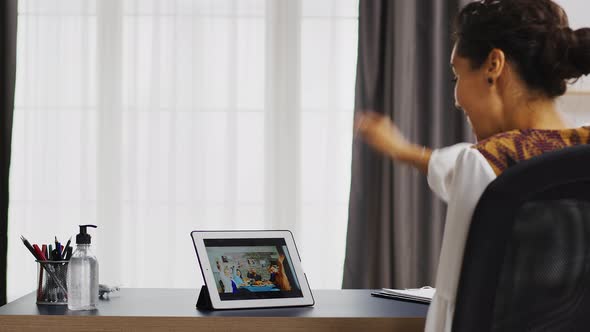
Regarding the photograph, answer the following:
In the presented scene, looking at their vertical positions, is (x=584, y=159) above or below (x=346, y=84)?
below

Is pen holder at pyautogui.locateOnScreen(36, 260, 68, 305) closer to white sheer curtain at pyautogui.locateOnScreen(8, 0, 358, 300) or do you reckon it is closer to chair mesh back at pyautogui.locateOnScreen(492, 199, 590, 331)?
chair mesh back at pyautogui.locateOnScreen(492, 199, 590, 331)

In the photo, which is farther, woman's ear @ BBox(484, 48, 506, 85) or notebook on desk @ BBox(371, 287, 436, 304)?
notebook on desk @ BBox(371, 287, 436, 304)

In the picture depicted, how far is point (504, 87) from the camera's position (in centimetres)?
94

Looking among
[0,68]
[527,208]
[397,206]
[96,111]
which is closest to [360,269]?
[397,206]

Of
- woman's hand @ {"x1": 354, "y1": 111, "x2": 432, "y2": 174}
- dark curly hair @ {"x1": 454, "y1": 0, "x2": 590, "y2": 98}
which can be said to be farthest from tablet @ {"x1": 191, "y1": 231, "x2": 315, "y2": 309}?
dark curly hair @ {"x1": 454, "y1": 0, "x2": 590, "y2": 98}

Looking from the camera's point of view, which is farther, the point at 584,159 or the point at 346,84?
the point at 346,84

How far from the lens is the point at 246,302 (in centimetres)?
138

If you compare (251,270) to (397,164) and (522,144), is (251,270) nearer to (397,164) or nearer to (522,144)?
(522,144)

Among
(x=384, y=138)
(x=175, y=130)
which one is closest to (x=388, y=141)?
(x=384, y=138)

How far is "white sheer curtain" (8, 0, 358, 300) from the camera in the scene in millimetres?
3271

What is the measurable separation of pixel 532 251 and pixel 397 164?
7.95 feet

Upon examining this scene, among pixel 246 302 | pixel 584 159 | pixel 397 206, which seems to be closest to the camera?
pixel 584 159

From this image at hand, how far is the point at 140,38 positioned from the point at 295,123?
2.69 feet

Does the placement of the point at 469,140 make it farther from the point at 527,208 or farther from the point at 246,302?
the point at 527,208
